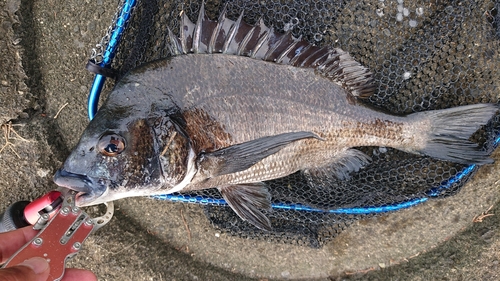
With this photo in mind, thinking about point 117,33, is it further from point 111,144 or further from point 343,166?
point 343,166

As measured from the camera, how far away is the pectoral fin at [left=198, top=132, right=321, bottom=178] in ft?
5.72

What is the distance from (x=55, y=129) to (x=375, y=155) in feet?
7.59

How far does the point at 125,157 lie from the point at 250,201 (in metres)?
0.79

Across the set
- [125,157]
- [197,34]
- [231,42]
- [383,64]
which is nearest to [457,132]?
[383,64]

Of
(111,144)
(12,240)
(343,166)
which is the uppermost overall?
(111,144)

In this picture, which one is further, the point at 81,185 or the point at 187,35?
the point at 187,35

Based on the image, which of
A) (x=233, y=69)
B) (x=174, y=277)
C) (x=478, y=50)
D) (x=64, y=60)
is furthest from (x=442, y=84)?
(x=64, y=60)

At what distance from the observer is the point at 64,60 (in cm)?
262

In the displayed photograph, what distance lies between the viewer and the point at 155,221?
283 cm

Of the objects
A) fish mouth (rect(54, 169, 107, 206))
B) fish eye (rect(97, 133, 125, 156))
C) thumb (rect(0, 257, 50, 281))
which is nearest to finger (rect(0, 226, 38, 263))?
thumb (rect(0, 257, 50, 281))

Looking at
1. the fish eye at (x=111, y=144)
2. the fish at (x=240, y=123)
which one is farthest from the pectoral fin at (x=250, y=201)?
the fish eye at (x=111, y=144)

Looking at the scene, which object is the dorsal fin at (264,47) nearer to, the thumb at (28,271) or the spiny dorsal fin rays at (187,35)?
the spiny dorsal fin rays at (187,35)

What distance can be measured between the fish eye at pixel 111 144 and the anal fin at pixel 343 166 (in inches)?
46.4

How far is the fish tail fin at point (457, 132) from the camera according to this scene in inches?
82.6
